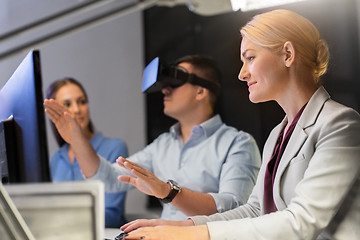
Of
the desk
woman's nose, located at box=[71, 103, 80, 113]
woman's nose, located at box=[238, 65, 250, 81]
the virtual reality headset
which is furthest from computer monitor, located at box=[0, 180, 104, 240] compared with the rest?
woman's nose, located at box=[71, 103, 80, 113]

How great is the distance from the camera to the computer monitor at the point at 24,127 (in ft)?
2.28

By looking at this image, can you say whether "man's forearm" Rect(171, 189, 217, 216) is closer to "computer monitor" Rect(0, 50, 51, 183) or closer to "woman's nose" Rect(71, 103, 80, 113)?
"computer monitor" Rect(0, 50, 51, 183)

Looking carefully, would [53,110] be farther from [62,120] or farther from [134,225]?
[134,225]

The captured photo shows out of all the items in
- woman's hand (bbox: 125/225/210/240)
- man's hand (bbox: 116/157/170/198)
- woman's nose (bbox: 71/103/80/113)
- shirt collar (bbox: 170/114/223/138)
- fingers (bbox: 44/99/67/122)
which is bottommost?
woman's hand (bbox: 125/225/210/240)

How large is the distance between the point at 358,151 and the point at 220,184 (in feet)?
1.05

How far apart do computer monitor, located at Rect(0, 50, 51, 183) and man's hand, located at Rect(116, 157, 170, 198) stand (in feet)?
0.52

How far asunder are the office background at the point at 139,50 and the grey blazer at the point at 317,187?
0.10 meters

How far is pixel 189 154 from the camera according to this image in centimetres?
101

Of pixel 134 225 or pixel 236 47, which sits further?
pixel 236 47

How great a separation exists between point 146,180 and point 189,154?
22 cm

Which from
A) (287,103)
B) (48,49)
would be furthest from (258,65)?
(48,49)

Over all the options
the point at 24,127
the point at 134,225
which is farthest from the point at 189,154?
the point at 24,127

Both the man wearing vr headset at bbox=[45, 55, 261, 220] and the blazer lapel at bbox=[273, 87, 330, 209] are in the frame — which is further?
the man wearing vr headset at bbox=[45, 55, 261, 220]

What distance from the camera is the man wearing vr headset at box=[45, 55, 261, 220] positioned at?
2.79 ft
